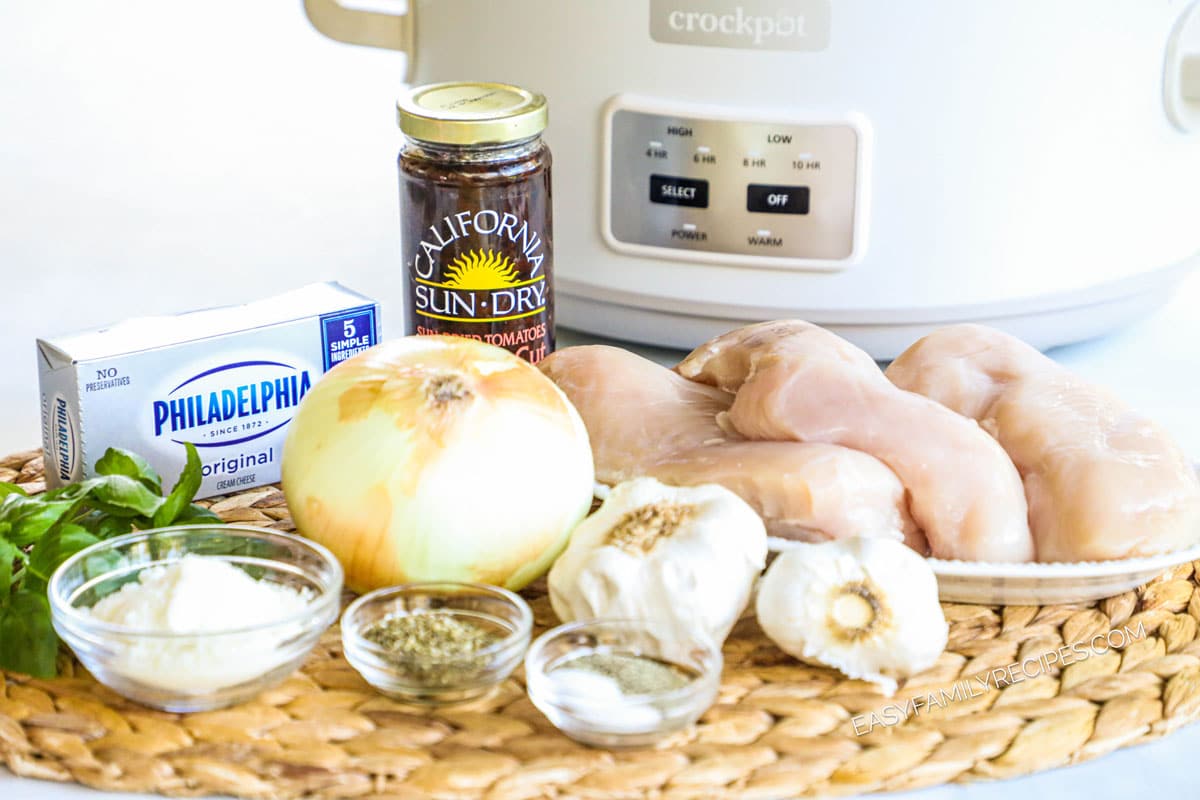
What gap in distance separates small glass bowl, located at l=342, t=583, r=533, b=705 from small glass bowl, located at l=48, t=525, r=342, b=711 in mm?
21

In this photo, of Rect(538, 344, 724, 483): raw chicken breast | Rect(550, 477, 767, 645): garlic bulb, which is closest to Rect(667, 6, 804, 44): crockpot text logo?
Rect(538, 344, 724, 483): raw chicken breast

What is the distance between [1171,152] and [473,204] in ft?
1.52

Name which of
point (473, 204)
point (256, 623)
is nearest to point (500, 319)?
point (473, 204)

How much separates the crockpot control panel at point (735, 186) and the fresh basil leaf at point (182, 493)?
0.35m

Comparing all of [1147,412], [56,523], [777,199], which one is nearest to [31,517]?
[56,523]

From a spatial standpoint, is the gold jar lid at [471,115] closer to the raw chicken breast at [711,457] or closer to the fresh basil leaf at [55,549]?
the raw chicken breast at [711,457]

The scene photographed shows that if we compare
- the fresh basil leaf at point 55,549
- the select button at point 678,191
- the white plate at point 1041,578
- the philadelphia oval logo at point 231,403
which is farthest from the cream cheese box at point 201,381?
the white plate at point 1041,578

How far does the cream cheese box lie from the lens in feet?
2.97

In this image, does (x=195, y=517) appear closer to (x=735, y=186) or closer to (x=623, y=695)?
(x=623, y=695)

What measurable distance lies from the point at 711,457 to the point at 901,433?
0.10 metres

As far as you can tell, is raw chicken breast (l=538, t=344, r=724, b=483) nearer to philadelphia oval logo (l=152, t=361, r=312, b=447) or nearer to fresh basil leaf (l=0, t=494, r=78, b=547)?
philadelphia oval logo (l=152, t=361, r=312, b=447)

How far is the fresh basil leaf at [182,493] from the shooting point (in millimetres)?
839

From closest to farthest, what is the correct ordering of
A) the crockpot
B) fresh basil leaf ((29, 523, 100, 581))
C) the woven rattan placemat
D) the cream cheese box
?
the woven rattan placemat < fresh basil leaf ((29, 523, 100, 581)) < the cream cheese box < the crockpot

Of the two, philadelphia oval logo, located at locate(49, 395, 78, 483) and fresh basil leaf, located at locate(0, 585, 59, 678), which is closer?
fresh basil leaf, located at locate(0, 585, 59, 678)
